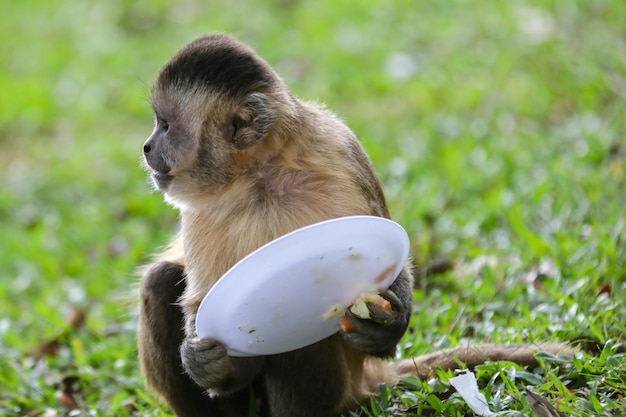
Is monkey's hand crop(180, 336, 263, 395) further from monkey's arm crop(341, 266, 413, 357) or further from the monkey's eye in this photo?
the monkey's eye

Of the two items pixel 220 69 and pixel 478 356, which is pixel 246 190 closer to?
pixel 220 69

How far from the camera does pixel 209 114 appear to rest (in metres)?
3.75

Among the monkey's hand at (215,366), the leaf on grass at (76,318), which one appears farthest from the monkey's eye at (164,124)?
the leaf on grass at (76,318)

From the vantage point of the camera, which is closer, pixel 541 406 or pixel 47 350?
pixel 541 406

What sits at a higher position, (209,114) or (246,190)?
(209,114)

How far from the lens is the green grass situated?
463 cm

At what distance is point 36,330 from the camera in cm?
592

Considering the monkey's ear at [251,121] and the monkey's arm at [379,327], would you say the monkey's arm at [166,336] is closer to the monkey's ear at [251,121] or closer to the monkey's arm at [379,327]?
the monkey's ear at [251,121]

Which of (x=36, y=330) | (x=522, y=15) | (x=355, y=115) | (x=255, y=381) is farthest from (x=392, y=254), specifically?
(x=522, y=15)

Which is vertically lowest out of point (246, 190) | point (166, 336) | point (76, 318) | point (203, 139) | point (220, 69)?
point (76, 318)

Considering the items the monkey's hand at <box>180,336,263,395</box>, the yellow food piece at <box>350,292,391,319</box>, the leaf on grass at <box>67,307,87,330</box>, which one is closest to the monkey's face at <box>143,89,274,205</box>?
the monkey's hand at <box>180,336,263,395</box>

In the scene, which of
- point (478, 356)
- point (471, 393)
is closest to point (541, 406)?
point (471, 393)

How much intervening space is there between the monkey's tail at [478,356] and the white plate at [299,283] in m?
0.69

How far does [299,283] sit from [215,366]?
20.1 inches
